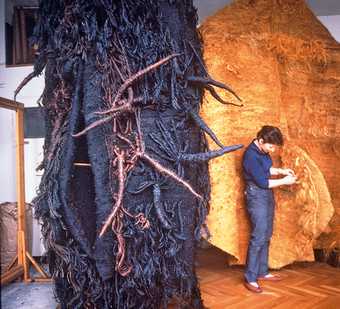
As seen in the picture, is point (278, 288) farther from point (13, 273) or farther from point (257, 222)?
point (13, 273)

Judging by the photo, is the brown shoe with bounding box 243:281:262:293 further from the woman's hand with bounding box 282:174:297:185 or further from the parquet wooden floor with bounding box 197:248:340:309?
the woman's hand with bounding box 282:174:297:185

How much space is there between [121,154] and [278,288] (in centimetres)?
148

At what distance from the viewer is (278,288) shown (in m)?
2.13

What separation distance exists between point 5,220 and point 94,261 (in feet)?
4.94

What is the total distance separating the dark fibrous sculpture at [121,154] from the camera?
1.09 metres

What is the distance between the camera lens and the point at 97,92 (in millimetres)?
1087

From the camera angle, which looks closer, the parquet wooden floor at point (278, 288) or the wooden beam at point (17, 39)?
the wooden beam at point (17, 39)

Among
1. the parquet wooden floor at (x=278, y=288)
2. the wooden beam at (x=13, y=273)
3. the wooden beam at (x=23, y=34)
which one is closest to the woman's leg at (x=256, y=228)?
the parquet wooden floor at (x=278, y=288)

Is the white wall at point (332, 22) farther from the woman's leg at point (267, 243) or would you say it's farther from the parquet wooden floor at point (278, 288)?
the parquet wooden floor at point (278, 288)

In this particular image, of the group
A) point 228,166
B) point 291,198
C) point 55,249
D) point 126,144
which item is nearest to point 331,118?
point 291,198

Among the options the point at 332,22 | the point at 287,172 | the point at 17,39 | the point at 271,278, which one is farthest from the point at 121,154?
the point at 332,22

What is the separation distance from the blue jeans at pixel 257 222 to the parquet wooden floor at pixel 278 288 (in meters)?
0.12

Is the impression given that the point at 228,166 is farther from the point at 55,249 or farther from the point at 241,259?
the point at 55,249

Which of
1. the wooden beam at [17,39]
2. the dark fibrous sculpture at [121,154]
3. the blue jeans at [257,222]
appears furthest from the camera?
the blue jeans at [257,222]
